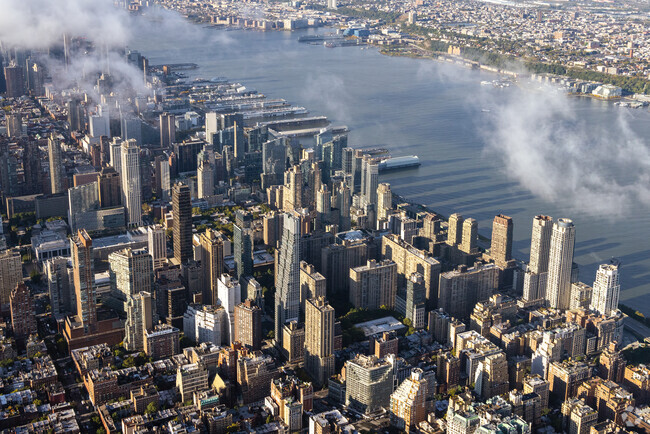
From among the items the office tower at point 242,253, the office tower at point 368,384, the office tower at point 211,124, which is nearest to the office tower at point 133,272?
the office tower at point 242,253

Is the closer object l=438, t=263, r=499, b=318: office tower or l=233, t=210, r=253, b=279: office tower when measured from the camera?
l=438, t=263, r=499, b=318: office tower

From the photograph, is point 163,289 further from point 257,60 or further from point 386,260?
point 257,60

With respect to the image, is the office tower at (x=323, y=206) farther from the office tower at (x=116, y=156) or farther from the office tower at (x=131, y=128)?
the office tower at (x=131, y=128)

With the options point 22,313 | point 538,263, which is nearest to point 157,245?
point 22,313

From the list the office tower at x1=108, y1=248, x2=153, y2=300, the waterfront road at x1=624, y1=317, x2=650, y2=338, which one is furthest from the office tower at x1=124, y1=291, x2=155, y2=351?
the waterfront road at x1=624, y1=317, x2=650, y2=338

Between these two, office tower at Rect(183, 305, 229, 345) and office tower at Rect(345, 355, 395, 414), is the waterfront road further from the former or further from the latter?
office tower at Rect(183, 305, 229, 345)

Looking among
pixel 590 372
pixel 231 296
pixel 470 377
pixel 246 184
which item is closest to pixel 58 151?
pixel 246 184

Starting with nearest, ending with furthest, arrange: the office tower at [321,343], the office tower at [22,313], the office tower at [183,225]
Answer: the office tower at [321,343], the office tower at [22,313], the office tower at [183,225]
